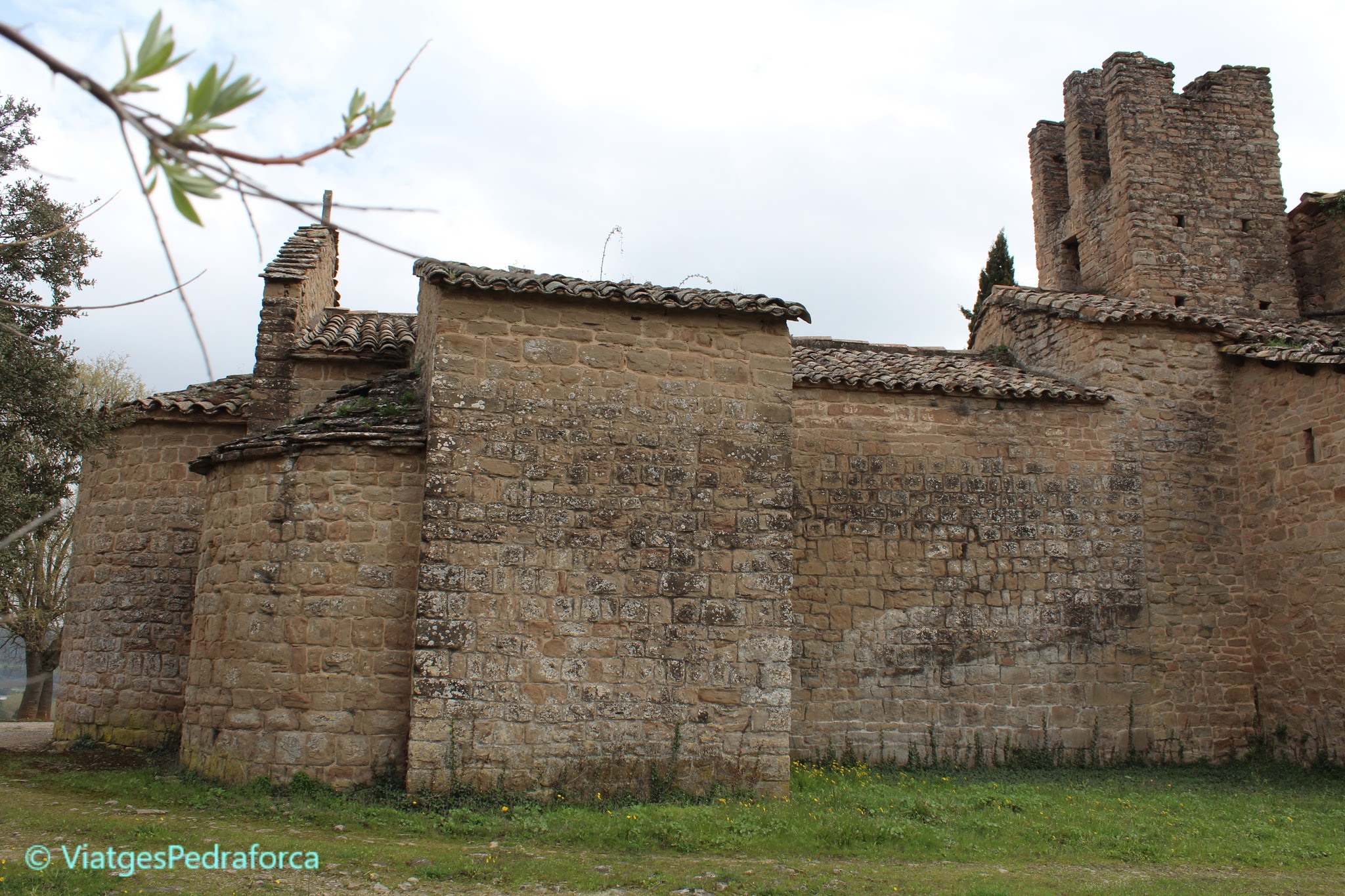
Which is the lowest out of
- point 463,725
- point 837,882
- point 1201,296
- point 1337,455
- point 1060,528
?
point 837,882

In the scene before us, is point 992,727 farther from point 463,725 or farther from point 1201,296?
point 1201,296

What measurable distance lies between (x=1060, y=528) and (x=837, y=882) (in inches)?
268

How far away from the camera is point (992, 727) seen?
10859mm

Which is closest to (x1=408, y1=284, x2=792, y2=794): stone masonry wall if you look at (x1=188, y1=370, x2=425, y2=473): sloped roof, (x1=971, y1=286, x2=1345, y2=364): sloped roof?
(x1=188, y1=370, x2=425, y2=473): sloped roof

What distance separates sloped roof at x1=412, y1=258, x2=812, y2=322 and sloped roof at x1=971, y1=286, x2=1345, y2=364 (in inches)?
219

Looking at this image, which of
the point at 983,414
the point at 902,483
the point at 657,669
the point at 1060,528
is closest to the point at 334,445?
the point at 657,669

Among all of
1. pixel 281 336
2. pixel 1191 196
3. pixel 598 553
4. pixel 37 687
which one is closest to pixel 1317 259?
pixel 1191 196

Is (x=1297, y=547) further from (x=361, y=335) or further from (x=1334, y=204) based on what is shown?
(x=361, y=335)

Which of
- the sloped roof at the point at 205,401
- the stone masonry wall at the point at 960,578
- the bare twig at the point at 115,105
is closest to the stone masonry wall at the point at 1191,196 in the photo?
the stone masonry wall at the point at 960,578

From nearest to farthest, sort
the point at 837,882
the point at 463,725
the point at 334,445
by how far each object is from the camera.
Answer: the point at 837,882 → the point at 463,725 → the point at 334,445

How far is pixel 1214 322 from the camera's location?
12336 millimetres

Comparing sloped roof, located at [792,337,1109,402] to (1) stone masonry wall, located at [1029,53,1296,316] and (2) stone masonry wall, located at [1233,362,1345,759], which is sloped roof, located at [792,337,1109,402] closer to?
(2) stone masonry wall, located at [1233,362,1345,759]

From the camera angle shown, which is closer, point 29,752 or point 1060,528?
point 29,752

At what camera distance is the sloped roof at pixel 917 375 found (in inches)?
453
